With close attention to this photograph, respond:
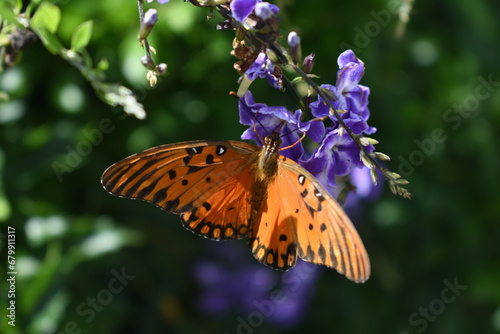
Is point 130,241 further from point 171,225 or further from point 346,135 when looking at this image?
point 346,135

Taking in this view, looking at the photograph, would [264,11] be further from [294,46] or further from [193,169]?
[193,169]

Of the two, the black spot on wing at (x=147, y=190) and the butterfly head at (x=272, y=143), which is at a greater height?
the butterfly head at (x=272, y=143)

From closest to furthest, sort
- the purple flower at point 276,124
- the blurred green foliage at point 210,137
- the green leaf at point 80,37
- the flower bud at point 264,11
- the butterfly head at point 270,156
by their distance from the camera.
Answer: the flower bud at point 264,11 → the green leaf at point 80,37 → the purple flower at point 276,124 → the butterfly head at point 270,156 → the blurred green foliage at point 210,137

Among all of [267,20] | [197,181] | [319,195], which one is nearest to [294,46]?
[267,20]

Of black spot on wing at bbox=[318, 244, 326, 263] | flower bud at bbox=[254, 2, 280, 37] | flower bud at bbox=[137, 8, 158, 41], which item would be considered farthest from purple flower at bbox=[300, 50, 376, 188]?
flower bud at bbox=[137, 8, 158, 41]

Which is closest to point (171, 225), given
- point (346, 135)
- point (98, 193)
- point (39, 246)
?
point (98, 193)

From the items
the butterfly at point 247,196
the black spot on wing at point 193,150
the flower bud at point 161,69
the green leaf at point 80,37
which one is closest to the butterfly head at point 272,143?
the butterfly at point 247,196

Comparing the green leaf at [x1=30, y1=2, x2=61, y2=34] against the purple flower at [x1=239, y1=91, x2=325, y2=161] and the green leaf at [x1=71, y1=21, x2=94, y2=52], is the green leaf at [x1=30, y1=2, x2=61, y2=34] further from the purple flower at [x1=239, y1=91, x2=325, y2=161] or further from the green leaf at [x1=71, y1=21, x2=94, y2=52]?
the purple flower at [x1=239, y1=91, x2=325, y2=161]

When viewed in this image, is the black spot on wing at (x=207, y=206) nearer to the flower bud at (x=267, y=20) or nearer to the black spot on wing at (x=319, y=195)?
the black spot on wing at (x=319, y=195)
